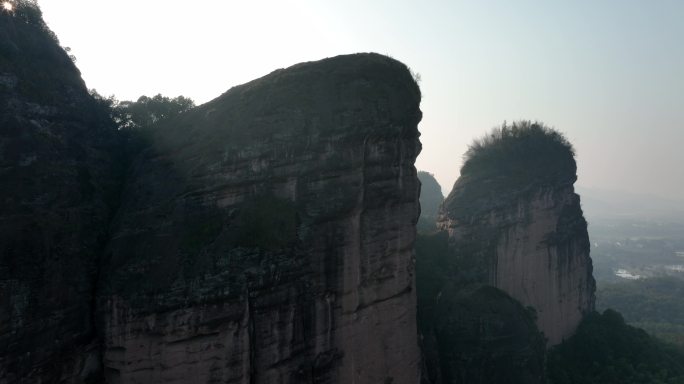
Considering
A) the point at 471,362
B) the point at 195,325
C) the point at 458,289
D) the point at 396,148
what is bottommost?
the point at 471,362

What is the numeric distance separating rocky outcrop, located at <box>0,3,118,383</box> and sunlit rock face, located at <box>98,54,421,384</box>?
684 mm

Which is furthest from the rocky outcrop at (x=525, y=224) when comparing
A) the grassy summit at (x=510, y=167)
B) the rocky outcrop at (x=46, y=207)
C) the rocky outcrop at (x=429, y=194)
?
A: the rocky outcrop at (x=429, y=194)

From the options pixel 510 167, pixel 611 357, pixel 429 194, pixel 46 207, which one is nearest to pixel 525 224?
pixel 510 167

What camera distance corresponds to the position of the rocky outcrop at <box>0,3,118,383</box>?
39.8 ft

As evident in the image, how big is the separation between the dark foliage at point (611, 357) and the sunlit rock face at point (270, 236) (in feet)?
50.5

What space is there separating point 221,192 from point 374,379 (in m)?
8.27

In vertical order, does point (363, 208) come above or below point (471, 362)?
above

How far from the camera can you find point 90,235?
1418 cm

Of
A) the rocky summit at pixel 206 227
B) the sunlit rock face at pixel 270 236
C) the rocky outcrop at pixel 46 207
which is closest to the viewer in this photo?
the rocky outcrop at pixel 46 207

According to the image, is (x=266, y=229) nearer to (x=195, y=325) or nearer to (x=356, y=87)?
(x=195, y=325)

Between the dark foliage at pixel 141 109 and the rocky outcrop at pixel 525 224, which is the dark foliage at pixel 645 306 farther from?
the dark foliage at pixel 141 109

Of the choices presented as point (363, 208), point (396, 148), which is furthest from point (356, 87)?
point (363, 208)

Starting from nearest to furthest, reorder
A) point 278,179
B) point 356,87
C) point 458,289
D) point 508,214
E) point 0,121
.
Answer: point 0,121
point 278,179
point 356,87
point 458,289
point 508,214

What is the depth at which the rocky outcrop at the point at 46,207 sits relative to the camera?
39.8 feet
